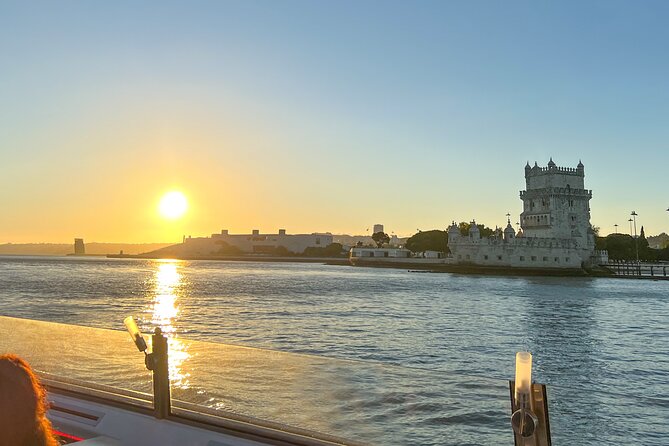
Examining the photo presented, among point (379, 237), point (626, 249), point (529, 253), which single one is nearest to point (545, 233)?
point (529, 253)

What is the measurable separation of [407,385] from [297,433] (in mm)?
1238

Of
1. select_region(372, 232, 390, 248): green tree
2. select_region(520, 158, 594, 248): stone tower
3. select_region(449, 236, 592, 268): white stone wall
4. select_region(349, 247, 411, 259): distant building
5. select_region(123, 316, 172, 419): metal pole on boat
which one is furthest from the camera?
select_region(372, 232, 390, 248): green tree

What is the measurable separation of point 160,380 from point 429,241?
116 m

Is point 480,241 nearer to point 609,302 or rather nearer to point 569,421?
point 609,302

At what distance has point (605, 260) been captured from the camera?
280 feet

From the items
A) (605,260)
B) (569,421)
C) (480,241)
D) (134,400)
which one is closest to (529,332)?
(569,421)

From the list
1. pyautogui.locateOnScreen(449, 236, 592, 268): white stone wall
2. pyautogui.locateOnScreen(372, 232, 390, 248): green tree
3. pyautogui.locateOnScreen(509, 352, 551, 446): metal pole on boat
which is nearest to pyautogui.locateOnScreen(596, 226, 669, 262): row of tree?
pyautogui.locateOnScreen(449, 236, 592, 268): white stone wall

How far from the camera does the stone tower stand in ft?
279

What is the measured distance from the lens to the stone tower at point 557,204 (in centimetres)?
8512

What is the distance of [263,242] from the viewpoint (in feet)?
521

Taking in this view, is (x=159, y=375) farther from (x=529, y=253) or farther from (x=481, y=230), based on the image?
(x=481, y=230)

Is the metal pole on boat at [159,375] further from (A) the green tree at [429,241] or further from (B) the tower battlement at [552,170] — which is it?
(A) the green tree at [429,241]

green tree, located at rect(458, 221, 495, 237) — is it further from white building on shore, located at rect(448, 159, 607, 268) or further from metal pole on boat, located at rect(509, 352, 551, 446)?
metal pole on boat, located at rect(509, 352, 551, 446)

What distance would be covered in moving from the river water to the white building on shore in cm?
3676
